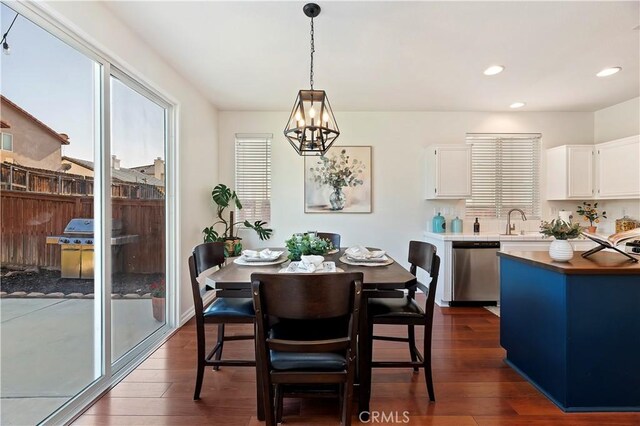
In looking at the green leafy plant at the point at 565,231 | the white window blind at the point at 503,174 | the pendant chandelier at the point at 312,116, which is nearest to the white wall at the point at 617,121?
the white window blind at the point at 503,174

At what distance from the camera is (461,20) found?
2.22m

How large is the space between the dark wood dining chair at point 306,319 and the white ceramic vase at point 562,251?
4.96 feet

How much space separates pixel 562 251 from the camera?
1.96 meters

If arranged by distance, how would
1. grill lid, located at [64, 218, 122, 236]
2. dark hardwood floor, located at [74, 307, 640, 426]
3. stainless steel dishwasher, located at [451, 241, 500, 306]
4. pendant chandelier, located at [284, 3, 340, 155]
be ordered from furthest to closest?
stainless steel dishwasher, located at [451, 241, 500, 306] → pendant chandelier, located at [284, 3, 340, 155] → grill lid, located at [64, 218, 122, 236] → dark hardwood floor, located at [74, 307, 640, 426]

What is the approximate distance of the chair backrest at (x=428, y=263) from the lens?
1963 millimetres

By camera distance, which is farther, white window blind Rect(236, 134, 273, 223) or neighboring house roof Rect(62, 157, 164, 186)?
white window blind Rect(236, 134, 273, 223)

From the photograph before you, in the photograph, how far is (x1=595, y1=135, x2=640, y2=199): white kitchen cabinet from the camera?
3568 mm

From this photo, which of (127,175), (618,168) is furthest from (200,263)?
(618,168)

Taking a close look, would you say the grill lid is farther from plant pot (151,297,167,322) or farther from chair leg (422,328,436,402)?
chair leg (422,328,436,402)

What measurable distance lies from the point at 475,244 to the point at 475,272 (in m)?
0.35

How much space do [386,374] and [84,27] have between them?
3151mm

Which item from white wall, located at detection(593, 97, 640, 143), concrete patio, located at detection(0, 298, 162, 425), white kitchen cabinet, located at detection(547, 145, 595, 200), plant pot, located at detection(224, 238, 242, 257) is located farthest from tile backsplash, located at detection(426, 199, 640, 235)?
concrete patio, located at detection(0, 298, 162, 425)

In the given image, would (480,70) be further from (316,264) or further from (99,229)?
(99,229)

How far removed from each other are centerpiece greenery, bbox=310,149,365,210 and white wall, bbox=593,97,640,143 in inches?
134
